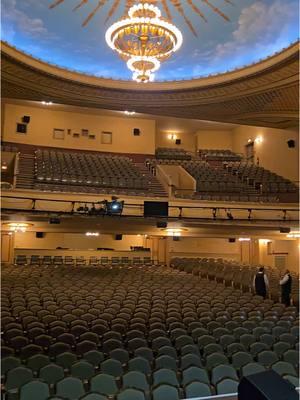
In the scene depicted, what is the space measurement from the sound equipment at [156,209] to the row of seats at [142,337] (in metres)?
2.94

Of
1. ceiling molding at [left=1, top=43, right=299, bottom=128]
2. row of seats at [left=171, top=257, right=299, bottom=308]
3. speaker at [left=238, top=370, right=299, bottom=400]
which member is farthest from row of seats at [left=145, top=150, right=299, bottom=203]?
speaker at [left=238, top=370, right=299, bottom=400]

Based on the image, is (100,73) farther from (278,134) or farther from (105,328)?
(105,328)

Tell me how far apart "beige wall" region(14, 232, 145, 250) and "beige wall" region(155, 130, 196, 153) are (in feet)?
25.2

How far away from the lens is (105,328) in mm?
7191

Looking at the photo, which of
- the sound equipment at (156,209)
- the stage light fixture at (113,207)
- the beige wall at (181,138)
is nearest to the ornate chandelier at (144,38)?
the stage light fixture at (113,207)

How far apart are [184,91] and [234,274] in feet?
30.3

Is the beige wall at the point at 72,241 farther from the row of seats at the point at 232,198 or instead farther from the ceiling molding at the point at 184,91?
the ceiling molding at the point at 184,91

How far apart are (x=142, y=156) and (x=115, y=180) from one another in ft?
20.2

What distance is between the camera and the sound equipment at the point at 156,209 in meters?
13.3

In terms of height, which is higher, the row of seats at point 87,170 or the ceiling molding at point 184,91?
the ceiling molding at point 184,91

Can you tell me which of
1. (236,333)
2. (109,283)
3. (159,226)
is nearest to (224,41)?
(159,226)

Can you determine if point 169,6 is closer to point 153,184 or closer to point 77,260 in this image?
point 153,184

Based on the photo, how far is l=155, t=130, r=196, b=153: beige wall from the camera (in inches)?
1001

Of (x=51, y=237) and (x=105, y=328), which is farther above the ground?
(x=51, y=237)
